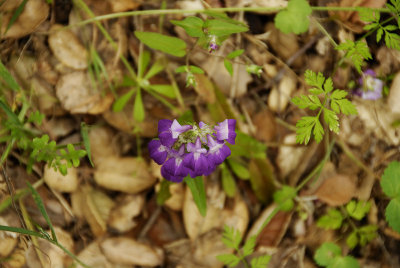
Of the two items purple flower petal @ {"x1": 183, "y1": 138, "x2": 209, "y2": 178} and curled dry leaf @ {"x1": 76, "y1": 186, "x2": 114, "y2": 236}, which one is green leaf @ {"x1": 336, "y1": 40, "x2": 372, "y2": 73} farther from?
curled dry leaf @ {"x1": 76, "y1": 186, "x2": 114, "y2": 236}

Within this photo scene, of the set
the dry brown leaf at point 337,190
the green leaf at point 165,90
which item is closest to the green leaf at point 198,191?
the green leaf at point 165,90

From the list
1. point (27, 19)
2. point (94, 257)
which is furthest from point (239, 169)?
point (27, 19)

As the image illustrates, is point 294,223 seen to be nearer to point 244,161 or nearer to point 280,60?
point 244,161

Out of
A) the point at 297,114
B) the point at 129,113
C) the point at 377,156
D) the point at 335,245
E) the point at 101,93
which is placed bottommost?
the point at 335,245

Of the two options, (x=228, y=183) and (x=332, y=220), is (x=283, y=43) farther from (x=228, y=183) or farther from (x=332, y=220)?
(x=332, y=220)

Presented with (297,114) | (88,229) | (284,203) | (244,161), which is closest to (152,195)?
(88,229)
